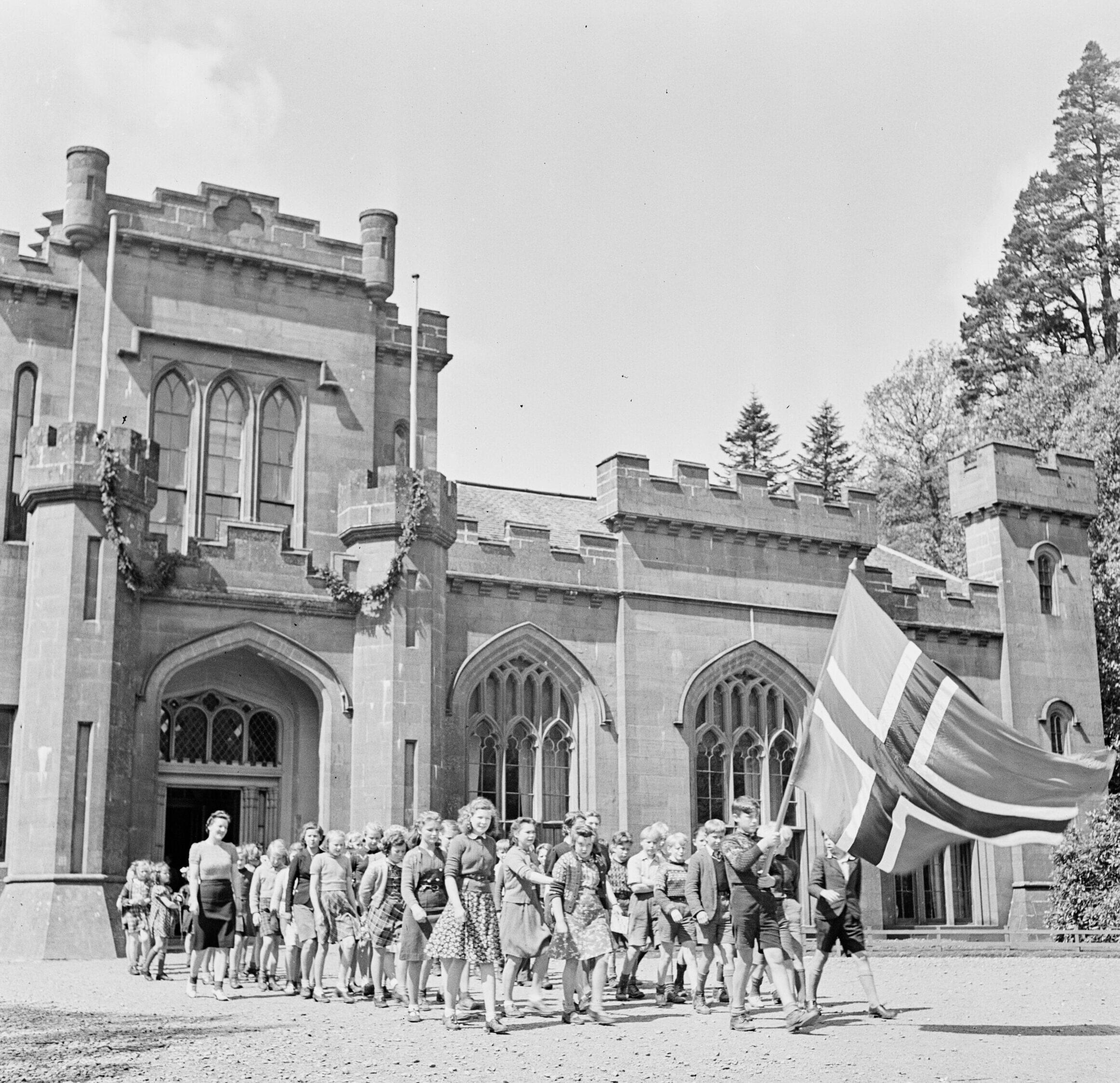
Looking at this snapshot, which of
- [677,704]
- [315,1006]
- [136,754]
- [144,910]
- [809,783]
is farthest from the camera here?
[677,704]

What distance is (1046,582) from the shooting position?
30.4 meters

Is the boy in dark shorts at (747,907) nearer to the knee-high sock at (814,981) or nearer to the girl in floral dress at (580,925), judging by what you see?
the knee-high sock at (814,981)

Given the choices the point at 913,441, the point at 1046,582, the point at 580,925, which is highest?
the point at 913,441

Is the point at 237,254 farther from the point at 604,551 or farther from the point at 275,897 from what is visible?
the point at 275,897

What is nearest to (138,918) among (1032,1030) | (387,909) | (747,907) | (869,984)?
(387,909)

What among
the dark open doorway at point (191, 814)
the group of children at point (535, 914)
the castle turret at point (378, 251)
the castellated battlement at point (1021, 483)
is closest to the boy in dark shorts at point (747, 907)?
the group of children at point (535, 914)

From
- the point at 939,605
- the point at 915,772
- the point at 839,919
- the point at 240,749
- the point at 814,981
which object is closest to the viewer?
the point at 915,772

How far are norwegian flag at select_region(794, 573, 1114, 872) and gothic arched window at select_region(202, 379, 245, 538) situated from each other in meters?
14.0

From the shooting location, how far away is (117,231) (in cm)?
2392

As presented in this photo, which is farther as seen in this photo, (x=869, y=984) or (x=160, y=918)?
(x=160, y=918)

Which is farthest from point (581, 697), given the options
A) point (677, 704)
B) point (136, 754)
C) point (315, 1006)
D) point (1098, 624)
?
point (1098, 624)

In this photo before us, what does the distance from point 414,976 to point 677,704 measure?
13122 mm

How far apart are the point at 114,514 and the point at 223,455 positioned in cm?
416

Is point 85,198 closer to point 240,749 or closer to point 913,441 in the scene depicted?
point 240,749
